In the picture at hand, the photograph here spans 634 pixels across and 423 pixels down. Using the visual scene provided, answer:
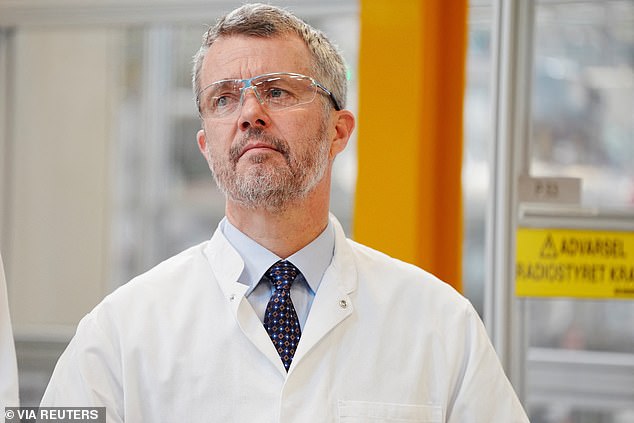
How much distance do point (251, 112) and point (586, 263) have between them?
6.05ft

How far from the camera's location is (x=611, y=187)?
5434mm

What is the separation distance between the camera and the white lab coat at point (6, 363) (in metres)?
1.63

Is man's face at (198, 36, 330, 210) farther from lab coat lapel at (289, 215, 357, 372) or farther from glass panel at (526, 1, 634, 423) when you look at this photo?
glass panel at (526, 1, 634, 423)

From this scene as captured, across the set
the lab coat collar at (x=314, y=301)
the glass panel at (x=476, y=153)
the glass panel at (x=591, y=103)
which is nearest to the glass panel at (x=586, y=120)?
the glass panel at (x=591, y=103)

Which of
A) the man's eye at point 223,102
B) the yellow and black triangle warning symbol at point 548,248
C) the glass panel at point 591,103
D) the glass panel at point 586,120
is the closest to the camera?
the man's eye at point 223,102

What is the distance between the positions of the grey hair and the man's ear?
30 mm

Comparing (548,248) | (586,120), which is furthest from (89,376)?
(586,120)

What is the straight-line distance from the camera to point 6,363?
5.43 ft

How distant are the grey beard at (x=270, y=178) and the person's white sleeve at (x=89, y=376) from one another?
13.8 inches

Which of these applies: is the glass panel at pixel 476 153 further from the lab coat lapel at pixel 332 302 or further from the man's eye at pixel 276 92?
the man's eye at pixel 276 92

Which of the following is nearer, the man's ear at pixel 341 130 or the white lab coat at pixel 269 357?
the white lab coat at pixel 269 357

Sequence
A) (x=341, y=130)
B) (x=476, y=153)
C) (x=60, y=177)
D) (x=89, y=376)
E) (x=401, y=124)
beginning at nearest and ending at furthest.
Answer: (x=89, y=376), (x=341, y=130), (x=401, y=124), (x=60, y=177), (x=476, y=153)

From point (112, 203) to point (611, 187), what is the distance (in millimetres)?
3316

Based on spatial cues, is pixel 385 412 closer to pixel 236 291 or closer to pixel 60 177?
pixel 236 291
